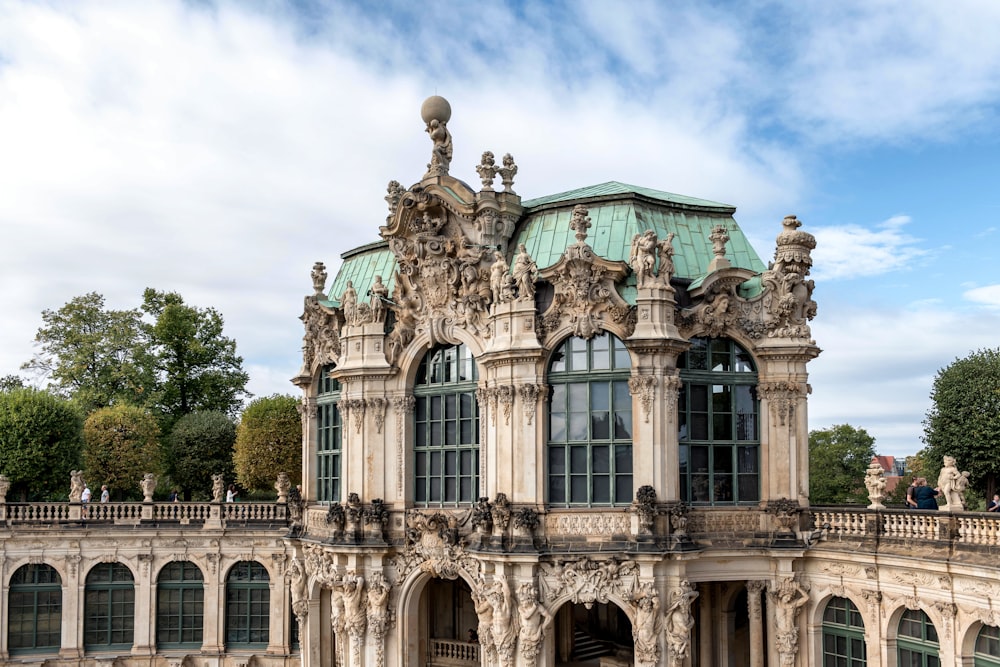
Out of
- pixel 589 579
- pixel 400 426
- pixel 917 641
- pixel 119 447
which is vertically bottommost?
pixel 917 641

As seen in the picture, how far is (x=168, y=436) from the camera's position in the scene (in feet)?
206

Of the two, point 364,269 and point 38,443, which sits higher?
point 364,269

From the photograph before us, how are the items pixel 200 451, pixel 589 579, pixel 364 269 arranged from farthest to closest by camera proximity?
pixel 200 451 → pixel 364 269 → pixel 589 579

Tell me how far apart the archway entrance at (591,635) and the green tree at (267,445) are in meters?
23.9

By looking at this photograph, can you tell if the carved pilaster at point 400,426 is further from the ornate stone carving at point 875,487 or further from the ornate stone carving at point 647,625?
the ornate stone carving at point 875,487

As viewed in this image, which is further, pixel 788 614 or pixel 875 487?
pixel 788 614

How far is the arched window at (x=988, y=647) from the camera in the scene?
23.6 metres

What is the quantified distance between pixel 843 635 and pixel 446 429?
44.1ft

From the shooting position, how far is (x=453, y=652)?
35.1 metres

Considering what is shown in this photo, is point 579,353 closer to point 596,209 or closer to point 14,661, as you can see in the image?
point 596,209

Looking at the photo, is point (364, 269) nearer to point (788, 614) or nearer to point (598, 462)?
point (598, 462)

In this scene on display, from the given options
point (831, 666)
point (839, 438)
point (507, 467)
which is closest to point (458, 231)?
point (507, 467)

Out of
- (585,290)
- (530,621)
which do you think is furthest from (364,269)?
(530,621)

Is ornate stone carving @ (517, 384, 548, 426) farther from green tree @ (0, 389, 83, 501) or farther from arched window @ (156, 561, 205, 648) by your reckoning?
green tree @ (0, 389, 83, 501)
